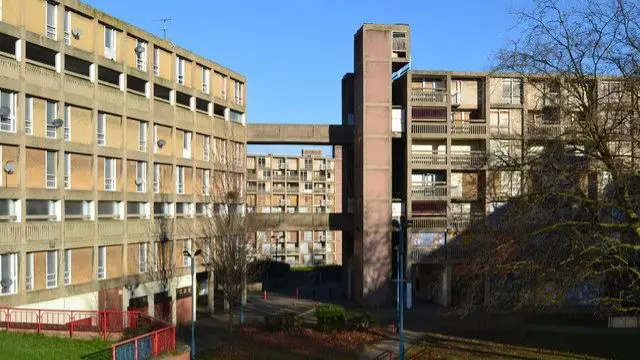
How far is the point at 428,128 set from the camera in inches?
1965

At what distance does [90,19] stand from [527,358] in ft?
81.4

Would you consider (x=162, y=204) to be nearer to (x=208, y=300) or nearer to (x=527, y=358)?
(x=208, y=300)

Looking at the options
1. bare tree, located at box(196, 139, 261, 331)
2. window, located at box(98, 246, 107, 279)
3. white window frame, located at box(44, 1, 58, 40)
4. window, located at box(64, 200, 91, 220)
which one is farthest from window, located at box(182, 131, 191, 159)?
white window frame, located at box(44, 1, 58, 40)

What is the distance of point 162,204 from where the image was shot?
4212cm

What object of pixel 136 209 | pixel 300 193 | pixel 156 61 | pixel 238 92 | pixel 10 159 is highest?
pixel 156 61

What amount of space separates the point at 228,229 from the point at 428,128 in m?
16.1

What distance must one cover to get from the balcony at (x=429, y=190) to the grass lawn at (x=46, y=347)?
101ft

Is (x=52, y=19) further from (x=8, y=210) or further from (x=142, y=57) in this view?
(x=8, y=210)

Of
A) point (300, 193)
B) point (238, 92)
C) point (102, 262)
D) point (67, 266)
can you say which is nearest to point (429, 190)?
point (238, 92)

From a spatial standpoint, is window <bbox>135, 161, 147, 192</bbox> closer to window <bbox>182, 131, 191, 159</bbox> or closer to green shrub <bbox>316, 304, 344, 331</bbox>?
window <bbox>182, 131, 191, 159</bbox>

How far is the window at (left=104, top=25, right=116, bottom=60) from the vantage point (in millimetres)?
36156

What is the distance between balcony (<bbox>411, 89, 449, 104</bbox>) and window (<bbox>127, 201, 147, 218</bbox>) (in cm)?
1961

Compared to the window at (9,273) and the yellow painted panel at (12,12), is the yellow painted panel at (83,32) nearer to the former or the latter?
the yellow painted panel at (12,12)

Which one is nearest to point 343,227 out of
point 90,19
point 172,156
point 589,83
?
point 172,156
